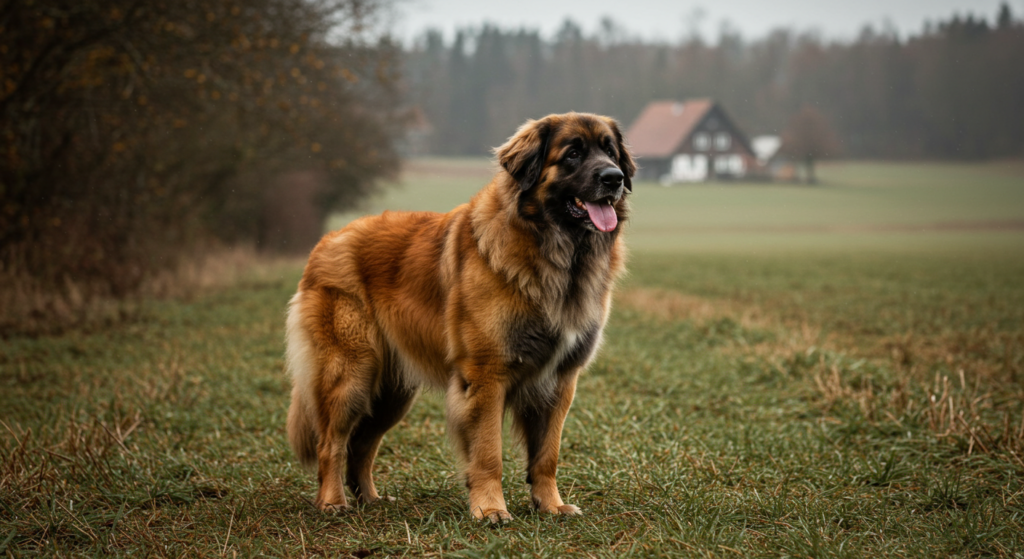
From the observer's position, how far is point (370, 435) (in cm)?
446

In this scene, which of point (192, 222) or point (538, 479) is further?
point (192, 222)

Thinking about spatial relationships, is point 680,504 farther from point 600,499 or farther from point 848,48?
point 848,48

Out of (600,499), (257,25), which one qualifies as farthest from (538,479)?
(257,25)

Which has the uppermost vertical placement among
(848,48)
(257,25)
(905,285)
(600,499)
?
(848,48)

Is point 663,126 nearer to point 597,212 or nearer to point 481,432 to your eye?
point 597,212

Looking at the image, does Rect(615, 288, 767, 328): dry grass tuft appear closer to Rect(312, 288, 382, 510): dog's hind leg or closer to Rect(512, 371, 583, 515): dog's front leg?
Rect(512, 371, 583, 515): dog's front leg

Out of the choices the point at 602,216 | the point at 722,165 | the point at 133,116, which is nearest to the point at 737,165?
the point at 722,165

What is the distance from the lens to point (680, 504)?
3.83m

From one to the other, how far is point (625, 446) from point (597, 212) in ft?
6.34

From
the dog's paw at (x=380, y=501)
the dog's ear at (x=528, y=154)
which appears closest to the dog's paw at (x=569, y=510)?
the dog's paw at (x=380, y=501)

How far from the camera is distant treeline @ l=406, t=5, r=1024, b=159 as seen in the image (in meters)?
47.5

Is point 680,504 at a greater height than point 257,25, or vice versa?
point 257,25

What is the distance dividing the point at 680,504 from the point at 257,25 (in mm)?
10459

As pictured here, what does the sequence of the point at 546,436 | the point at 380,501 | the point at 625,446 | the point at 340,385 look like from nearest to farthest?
1. the point at 546,436
2. the point at 340,385
3. the point at 380,501
4. the point at 625,446
